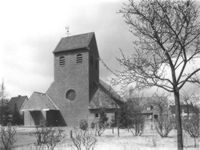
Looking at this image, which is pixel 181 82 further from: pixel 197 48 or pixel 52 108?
pixel 52 108

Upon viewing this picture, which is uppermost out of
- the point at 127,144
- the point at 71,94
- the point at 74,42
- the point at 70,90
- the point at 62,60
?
the point at 74,42

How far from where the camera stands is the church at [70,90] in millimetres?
38250

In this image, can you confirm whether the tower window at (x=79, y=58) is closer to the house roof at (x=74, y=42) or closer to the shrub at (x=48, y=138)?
the house roof at (x=74, y=42)

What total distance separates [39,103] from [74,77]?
679 cm

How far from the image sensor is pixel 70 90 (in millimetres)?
39562

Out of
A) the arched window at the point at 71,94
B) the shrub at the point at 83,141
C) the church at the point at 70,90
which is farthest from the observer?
the arched window at the point at 71,94

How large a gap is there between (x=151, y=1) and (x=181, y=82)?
7.22 ft

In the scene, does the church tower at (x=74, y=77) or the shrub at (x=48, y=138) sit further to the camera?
the church tower at (x=74, y=77)

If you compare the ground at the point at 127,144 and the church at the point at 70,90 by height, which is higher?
the church at the point at 70,90

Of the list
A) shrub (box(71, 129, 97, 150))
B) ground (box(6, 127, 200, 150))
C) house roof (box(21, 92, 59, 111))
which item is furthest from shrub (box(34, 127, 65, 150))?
house roof (box(21, 92, 59, 111))

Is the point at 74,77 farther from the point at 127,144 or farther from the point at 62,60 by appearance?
the point at 127,144

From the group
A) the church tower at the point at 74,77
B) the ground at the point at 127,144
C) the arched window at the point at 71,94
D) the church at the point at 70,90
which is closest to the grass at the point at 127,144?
the ground at the point at 127,144

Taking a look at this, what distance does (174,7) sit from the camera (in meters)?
6.23

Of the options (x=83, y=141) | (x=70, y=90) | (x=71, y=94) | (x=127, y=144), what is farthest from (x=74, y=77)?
(x=83, y=141)
